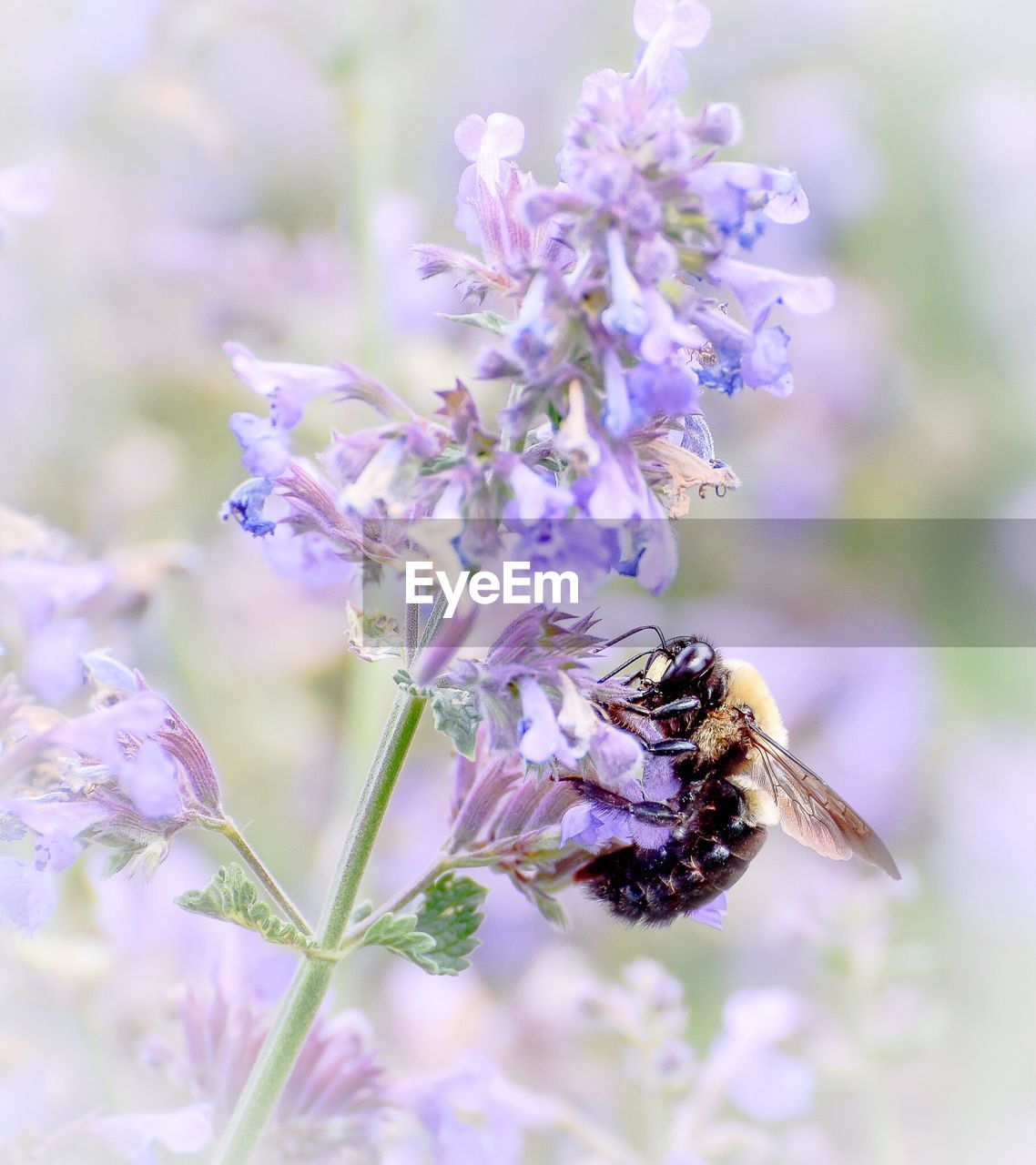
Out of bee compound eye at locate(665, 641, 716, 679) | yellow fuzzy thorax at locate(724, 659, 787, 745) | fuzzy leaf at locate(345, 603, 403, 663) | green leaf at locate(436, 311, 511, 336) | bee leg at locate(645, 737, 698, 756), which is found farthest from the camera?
yellow fuzzy thorax at locate(724, 659, 787, 745)

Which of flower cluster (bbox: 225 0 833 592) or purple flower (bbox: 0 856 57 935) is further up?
flower cluster (bbox: 225 0 833 592)

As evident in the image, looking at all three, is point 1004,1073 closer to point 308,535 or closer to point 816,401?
point 816,401

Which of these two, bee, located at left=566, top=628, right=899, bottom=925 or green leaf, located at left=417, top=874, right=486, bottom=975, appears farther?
bee, located at left=566, top=628, right=899, bottom=925

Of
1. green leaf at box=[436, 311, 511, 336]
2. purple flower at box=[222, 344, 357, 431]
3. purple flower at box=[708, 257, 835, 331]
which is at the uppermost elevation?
purple flower at box=[708, 257, 835, 331]

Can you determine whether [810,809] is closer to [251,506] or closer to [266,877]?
[266,877]

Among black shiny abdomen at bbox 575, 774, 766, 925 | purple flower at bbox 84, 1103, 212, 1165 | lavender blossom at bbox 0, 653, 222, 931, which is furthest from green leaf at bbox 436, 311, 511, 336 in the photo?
purple flower at bbox 84, 1103, 212, 1165

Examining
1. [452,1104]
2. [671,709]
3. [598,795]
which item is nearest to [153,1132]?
[452,1104]

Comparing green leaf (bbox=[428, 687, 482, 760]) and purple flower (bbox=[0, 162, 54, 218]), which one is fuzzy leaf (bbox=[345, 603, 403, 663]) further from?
purple flower (bbox=[0, 162, 54, 218])

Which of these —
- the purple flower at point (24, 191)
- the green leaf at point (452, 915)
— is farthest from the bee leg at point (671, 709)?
the purple flower at point (24, 191)
